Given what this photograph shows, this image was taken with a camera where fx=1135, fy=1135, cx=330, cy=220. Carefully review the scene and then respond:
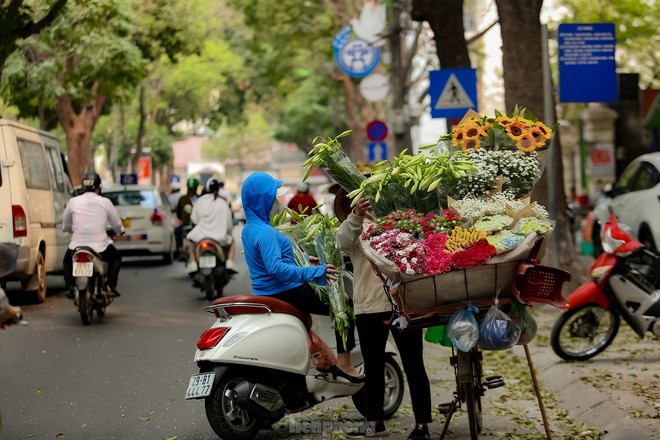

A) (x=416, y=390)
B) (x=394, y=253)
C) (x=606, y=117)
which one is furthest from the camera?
(x=606, y=117)

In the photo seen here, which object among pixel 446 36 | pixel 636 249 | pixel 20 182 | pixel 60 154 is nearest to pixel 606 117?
pixel 446 36

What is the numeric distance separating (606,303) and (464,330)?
157 inches

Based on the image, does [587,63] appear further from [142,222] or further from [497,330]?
[142,222]

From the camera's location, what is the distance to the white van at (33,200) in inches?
566

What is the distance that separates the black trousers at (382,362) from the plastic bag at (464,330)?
0.76 metres

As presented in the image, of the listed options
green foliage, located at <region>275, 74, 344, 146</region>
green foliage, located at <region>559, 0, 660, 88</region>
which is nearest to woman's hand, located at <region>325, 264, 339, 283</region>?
green foliage, located at <region>559, 0, 660, 88</region>

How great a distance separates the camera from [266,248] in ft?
23.2

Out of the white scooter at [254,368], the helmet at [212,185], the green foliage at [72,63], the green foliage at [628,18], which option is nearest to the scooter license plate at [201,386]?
the white scooter at [254,368]

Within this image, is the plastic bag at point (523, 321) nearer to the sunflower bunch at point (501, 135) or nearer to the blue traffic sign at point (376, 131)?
the sunflower bunch at point (501, 135)

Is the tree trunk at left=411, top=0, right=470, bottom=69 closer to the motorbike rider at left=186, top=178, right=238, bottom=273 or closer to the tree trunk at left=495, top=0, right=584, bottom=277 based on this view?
the tree trunk at left=495, top=0, right=584, bottom=277

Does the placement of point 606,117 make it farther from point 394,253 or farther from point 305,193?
point 394,253

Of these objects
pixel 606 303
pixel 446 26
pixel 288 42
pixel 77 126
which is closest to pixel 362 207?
pixel 606 303

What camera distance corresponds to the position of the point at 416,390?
22.8ft

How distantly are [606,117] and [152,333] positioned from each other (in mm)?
21524
